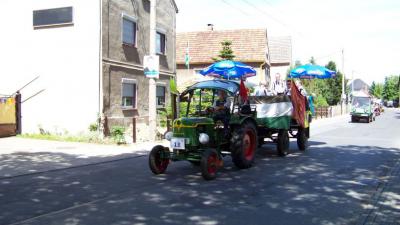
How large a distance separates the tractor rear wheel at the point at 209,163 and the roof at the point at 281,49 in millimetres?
53360

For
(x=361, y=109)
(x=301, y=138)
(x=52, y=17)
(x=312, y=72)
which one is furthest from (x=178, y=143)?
(x=361, y=109)

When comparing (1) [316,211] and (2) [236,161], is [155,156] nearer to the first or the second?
(2) [236,161]

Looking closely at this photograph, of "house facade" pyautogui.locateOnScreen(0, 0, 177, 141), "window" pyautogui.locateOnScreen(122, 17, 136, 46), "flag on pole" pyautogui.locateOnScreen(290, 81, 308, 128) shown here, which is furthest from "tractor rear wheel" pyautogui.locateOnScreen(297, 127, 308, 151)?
"window" pyautogui.locateOnScreen(122, 17, 136, 46)

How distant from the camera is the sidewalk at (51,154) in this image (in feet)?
35.3

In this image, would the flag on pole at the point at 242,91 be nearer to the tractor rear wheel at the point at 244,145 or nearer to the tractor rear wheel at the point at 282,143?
the tractor rear wheel at the point at 244,145

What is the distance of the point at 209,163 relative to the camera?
9070mm

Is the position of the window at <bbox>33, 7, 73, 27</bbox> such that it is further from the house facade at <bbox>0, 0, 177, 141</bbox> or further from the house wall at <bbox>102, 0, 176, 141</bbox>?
the house wall at <bbox>102, 0, 176, 141</bbox>

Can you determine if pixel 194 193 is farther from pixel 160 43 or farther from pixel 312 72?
pixel 160 43

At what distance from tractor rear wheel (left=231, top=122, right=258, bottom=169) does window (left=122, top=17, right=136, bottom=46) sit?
11111mm

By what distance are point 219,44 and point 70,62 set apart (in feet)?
90.9

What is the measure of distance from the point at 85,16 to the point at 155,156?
420 inches

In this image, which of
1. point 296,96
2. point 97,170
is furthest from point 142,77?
point 97,170

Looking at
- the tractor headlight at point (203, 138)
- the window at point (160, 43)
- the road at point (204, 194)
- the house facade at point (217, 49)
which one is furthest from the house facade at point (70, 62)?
the house facade at point (217, 49)

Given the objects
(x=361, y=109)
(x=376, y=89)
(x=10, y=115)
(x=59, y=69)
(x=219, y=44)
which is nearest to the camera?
(x=10, y=115)
